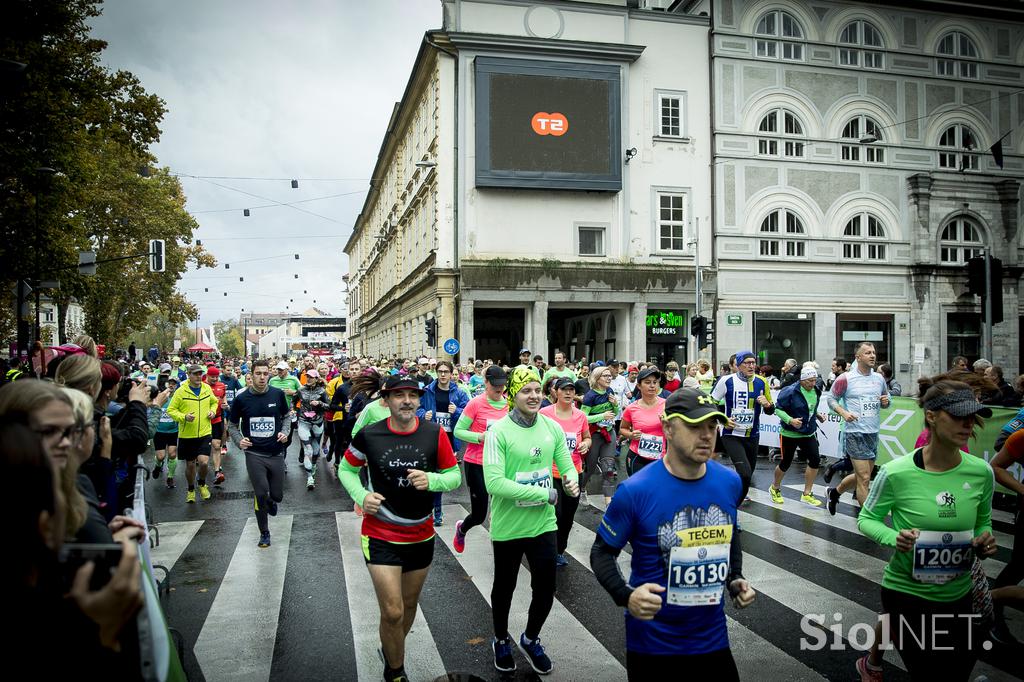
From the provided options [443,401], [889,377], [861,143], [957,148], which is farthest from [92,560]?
[957,148]

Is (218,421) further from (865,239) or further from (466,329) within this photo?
(865,239)

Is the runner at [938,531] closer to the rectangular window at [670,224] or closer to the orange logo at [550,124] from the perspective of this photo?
the orange logo at [550,124]

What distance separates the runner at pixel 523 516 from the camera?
15.3 feet

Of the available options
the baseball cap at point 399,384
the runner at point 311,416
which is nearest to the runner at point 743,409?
the baseball cap at point 399,384

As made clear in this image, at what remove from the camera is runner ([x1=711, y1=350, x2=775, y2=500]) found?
8.22 metres

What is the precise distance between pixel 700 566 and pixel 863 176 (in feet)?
112

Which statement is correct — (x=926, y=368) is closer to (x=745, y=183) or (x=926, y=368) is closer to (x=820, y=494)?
(x=745, y=183)

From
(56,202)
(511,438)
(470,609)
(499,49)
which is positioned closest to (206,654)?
(470,609)

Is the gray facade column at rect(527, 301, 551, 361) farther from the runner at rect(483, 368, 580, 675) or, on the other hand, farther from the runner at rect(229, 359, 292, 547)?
the runner at rect(483, 368, 580, 675)

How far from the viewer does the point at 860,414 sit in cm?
863

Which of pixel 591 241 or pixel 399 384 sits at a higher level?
pixel 591 241

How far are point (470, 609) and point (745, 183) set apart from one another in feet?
96.1

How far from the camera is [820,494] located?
10.4 m

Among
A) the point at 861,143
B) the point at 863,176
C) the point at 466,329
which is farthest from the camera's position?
the point at 863,176
